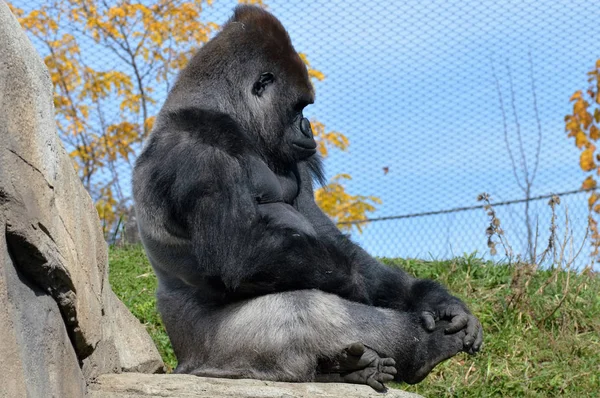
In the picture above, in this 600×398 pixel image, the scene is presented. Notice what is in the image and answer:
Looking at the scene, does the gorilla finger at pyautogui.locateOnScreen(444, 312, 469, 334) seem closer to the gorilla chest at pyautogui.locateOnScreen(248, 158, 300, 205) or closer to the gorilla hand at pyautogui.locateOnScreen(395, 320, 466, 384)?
the gorilla hand at pyautogui.locateOnScreen(395, 320, 466, 384)

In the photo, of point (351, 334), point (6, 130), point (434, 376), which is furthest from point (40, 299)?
point (434, 376)

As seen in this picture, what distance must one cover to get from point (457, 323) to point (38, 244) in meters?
1.81

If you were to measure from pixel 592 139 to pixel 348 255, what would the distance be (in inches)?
304

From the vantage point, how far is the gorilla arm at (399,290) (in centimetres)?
353

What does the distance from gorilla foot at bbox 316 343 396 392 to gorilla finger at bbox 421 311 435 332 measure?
264 millimetres

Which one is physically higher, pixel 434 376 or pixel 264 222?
pixel 264 222

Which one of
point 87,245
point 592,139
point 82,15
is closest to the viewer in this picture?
point 87,245

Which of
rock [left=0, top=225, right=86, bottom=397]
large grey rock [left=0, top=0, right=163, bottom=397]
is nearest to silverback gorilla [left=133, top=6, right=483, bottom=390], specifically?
large grey rock [left=0, top=0, right=163, bottom=397]

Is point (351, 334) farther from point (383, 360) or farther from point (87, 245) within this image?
point (87, 245)

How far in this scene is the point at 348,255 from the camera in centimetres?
361

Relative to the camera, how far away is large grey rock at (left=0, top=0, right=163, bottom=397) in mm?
2352

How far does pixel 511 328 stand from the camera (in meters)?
5.30

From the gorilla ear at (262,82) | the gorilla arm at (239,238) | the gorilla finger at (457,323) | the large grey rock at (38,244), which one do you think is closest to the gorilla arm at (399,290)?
the gorilla finger at (457,323)

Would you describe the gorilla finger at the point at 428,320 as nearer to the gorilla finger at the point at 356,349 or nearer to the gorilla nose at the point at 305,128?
the gorilla finger at the point at 356,349
